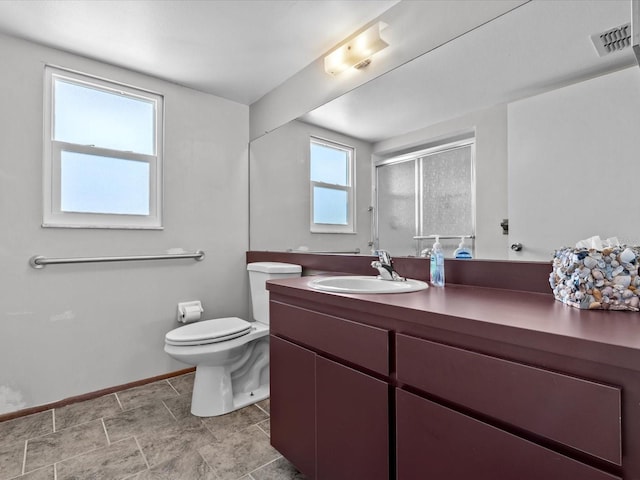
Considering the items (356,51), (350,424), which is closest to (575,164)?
(350,424)

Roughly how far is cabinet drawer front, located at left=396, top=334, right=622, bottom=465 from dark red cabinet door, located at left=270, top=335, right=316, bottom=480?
1.69 feet

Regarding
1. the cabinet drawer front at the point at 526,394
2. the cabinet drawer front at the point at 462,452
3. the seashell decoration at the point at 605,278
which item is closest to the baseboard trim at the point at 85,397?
the cabinet drawer front at the point at 462,452

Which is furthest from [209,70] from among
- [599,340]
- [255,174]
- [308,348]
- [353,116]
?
[599,340]

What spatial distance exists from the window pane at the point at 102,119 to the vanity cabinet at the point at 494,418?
7.72ft

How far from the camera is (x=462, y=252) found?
1.46 meters

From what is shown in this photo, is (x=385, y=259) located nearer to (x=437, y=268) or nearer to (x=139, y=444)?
(x=437, y=268)

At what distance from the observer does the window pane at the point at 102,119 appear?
215 centimetres

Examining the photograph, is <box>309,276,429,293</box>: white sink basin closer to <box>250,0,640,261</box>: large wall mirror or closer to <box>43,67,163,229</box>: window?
<box>250,0,640,261</box>: large wall mirror

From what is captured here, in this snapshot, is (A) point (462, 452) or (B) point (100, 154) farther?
(B) point (100, 154)

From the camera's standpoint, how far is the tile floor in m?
1.49

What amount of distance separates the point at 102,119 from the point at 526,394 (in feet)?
9.04

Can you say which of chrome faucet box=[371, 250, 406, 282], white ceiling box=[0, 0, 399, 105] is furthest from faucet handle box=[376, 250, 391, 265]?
white ceiling box=[0, 0, 399, 105]

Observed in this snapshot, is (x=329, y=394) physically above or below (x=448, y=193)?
below

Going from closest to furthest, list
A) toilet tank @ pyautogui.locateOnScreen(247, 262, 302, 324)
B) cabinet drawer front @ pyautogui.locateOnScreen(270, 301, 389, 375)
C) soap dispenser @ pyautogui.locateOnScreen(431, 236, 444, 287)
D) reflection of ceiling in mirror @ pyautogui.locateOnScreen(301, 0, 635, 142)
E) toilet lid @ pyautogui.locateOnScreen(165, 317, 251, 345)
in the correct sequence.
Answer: cabinet drawer front @ pyautogui.locateOnScreen(270, 301, 389, 375)
reflection of ceiling in mirror @ pyautogui.locateOnScreen(301, 0, 635, 142)
soap dispenser @ pyautogui.locateOnScreen(431, 236, 444, 287)
toilet lid @ pyautogui.locateOnScreen(165, 317, 251, 345)
toilet tank @ pyautogui.locateOnScreen(247, 262, 302, 324)
